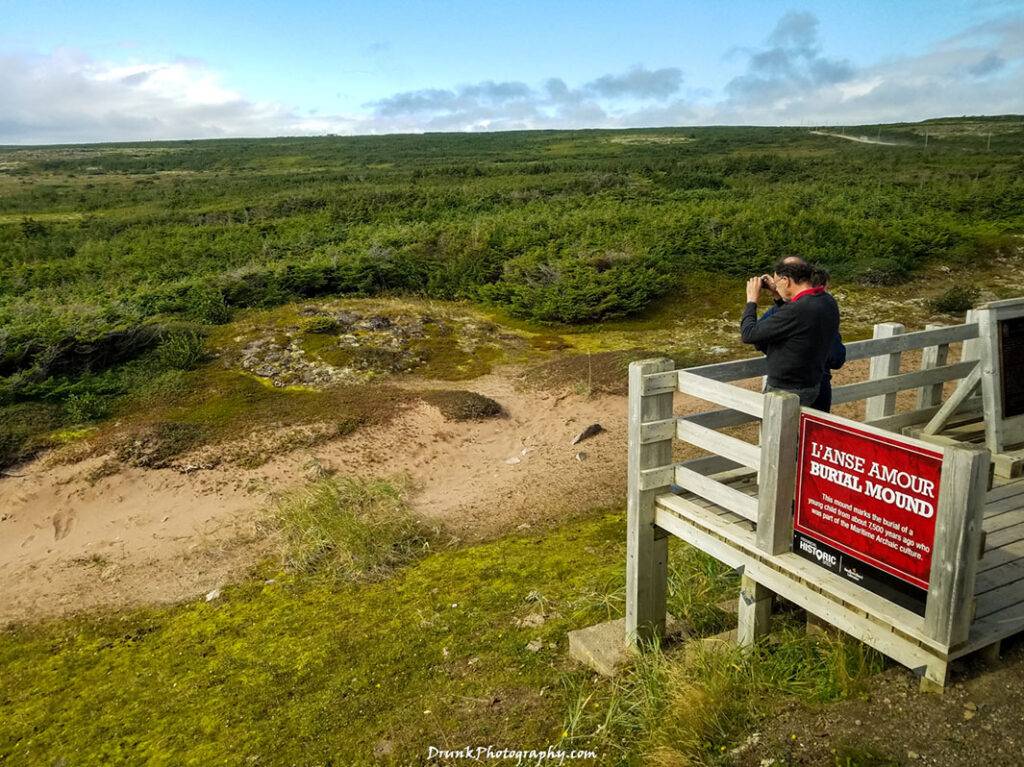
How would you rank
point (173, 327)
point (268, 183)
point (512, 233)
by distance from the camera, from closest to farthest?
point (173, 327)
point (512, 233)
point (268, 183)

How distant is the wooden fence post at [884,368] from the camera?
5344mm

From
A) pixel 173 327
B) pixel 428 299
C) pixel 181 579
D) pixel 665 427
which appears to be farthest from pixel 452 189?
pixel 665 427

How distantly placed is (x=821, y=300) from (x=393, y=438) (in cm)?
719

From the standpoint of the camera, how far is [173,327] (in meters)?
13.9

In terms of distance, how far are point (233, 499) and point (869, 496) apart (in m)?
7.66

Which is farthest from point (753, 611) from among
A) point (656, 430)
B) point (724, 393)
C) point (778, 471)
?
point (724, 393)

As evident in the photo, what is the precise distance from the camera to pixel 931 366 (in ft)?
18.4

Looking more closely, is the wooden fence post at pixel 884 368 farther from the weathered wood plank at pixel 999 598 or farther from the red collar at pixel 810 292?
the weathered wood plank at pixel 999 598

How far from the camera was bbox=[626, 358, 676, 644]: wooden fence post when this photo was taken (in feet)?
14.8

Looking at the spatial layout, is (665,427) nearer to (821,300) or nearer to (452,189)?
(821,300)

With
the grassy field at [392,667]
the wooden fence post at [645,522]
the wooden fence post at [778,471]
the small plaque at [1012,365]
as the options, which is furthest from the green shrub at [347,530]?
the small plaque at [1012,365]

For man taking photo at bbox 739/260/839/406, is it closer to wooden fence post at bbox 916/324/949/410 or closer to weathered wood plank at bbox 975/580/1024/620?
weathered wood plank at bbox 975/580/1024/620

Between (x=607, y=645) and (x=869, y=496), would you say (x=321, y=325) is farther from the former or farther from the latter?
(x=869, y=496)

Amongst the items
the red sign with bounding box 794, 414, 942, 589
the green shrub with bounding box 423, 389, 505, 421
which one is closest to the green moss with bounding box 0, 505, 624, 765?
the red sign with bounding box 794, 414, 942, 589
